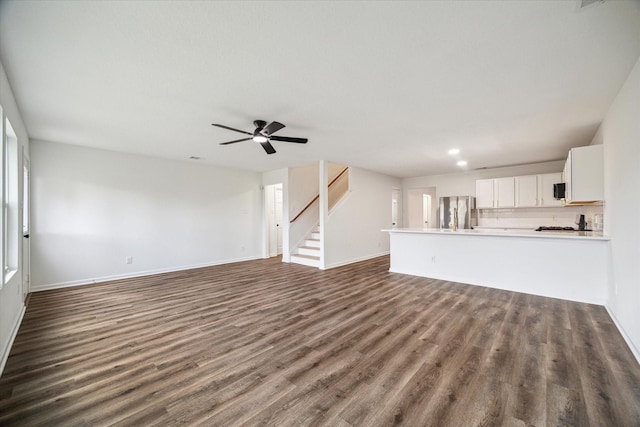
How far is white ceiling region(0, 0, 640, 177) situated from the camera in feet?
5.39

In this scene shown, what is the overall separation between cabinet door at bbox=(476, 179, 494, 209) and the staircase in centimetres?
423

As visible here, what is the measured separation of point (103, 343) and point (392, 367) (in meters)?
2.74

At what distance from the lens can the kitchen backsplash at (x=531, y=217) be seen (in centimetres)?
598

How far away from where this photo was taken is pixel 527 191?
6043 mm

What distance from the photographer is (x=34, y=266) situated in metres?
4.32

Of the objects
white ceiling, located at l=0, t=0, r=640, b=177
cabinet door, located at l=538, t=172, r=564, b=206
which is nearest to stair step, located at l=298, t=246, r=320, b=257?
white ceiling, located at l=0, t=0, r=640, b=177

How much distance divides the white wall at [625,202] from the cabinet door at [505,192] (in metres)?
2.97

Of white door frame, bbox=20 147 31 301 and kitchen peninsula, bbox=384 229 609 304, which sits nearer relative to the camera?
kitchen peninsula, bbox=384 229 609 304

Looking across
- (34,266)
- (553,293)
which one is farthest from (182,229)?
(553,293)

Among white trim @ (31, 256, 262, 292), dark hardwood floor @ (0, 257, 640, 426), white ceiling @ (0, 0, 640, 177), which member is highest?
white ceiling @ (0, 0, 640, 177)

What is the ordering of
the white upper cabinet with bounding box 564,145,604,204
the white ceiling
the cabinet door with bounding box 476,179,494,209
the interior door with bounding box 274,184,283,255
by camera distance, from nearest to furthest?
the white ceiling, the white upper cabinet with bounding box 564,145,604,204, the cabinet door with bounding box 476,179,494,209, the interior door with bounding box 274,184,283,255

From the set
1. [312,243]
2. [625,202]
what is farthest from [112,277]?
[625,202]

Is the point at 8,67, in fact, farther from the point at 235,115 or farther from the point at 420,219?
the point at 420,219

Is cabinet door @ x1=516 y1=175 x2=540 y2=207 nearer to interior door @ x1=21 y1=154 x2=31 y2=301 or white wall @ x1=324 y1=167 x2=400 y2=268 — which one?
white wall @ x1=324 y1=167 x2=400 y2=268
